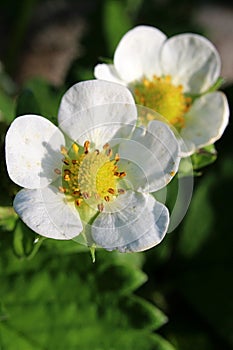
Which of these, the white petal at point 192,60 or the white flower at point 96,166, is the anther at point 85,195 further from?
the white petal at point 192,60

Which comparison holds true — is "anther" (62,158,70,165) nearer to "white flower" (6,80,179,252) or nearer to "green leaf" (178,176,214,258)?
"white flower" (6,80,179,252)

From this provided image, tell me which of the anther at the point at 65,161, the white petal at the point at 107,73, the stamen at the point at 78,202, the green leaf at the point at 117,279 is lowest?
the green leaf at the point at 117,279

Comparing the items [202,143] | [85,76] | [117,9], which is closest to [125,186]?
[202,143]

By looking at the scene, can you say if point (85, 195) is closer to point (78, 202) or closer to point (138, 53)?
point (78, 202)

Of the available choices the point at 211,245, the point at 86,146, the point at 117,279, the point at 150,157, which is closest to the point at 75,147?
the point at 86,146

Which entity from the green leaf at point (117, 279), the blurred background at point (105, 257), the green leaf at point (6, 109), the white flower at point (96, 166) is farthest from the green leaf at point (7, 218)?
the green leaf at point (6, 109)
